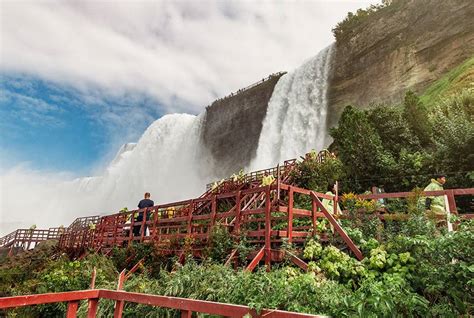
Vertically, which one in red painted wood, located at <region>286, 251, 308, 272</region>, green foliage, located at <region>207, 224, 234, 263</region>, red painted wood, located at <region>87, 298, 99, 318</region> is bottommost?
red painted wood, located at <region>87, 298, 99, 318</region>

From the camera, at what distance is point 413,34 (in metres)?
27.4

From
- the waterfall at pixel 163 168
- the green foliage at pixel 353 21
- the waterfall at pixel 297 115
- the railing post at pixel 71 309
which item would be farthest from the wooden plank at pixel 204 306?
the waterfall at pixel 163 168

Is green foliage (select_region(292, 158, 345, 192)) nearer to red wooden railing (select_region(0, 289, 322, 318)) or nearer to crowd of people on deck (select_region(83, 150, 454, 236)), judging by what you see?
crowd of people on deck (select_region(83, 150, 454, 236))

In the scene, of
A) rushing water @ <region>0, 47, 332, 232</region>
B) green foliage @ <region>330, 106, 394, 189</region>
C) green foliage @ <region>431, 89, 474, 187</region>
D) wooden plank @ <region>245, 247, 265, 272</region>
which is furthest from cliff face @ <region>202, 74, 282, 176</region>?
wooden plank @ <region>245, 247, 265, 272</region>

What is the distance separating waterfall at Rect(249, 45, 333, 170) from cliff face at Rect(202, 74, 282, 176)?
9290 millimetres

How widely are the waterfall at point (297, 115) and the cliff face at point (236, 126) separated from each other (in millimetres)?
9290

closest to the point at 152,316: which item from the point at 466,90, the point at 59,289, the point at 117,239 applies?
the point at 59,289

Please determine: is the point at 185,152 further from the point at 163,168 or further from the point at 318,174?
the point at 318,174

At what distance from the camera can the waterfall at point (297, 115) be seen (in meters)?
30.1

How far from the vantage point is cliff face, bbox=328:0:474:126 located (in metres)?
24.3

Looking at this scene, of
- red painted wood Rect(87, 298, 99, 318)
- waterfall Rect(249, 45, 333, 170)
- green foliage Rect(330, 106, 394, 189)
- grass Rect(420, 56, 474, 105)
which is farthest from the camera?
waterfall Rect(249, 45, 333, 170)

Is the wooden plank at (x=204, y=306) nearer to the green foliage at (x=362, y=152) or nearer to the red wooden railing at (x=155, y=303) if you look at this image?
the red wooden railing at (x=155, y=303)

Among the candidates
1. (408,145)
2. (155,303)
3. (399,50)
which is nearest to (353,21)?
(399,50)

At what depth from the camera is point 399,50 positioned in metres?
28.0
